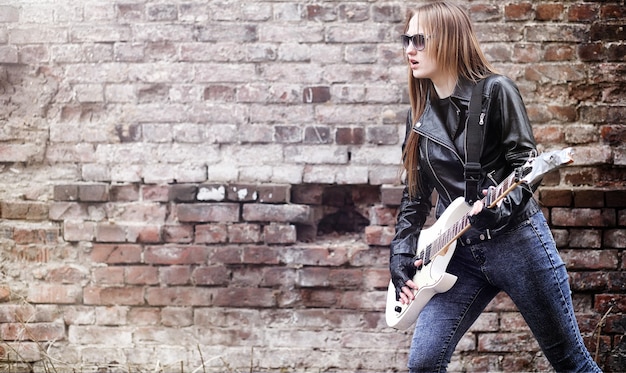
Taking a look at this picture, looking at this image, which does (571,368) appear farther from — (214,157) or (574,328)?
(214,157)

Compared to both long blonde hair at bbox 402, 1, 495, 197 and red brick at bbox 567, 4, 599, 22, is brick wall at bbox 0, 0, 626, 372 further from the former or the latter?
long blonde hair at bbox 402, 1, 495, 197

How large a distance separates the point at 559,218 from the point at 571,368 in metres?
1.16

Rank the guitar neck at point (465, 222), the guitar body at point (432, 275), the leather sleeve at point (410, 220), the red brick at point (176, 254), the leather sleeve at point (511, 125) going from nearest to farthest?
the guitar neck at point (465, 222)
the leather sleeve at point (511, 125)
the guitar body at point (432, 275)
the leather sleeve at point (410, 220)
the red brick at point (176, 254)

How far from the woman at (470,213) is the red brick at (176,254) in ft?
3.82

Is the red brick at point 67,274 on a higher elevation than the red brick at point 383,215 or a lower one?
lower

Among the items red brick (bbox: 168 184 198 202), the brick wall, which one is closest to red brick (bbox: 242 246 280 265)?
the brick wall

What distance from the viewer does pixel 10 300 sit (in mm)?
3262

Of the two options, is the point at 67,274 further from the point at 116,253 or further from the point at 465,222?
the point at 465,222

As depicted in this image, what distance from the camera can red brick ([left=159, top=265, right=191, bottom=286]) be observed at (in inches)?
126

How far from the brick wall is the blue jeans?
3.01ft

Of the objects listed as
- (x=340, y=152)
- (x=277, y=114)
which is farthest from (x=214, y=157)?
(x=340, y=152)

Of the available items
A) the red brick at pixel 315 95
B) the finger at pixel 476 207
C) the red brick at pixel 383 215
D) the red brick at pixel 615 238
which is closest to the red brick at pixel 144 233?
the red brick at pixel 315 95

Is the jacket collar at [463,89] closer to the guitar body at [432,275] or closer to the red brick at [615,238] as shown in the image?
the guitar body at [432,275]

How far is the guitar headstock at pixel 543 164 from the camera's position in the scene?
1804 mm
